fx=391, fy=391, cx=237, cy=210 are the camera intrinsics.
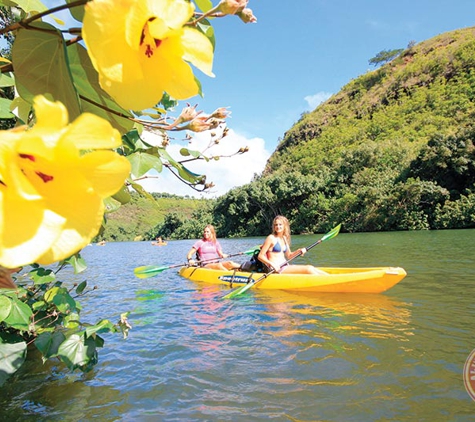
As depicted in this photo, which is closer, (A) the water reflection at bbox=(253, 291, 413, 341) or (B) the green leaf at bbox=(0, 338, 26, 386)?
(B) the green leaf at bbox=(0, 338, 26, 386)

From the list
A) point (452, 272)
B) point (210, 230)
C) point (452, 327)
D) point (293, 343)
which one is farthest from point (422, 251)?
point (293, 343)

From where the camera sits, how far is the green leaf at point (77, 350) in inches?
77.8

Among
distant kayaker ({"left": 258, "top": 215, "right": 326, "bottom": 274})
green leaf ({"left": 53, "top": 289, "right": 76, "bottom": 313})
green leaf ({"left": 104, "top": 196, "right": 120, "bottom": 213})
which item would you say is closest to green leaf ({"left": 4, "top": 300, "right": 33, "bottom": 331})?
green leaf ({"left": 53, "top": 289, "right": 76, "bottom": 313})

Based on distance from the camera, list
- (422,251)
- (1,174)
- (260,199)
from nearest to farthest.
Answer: (1,174) < (422,251) < (260,199)

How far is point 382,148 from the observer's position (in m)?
33.4

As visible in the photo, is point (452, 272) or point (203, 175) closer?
point (203, 175)

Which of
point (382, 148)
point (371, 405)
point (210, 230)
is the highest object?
point (382, 148)

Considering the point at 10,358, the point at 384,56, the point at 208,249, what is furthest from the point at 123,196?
the point at 384,56

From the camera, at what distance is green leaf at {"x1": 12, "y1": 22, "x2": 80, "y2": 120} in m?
0.44

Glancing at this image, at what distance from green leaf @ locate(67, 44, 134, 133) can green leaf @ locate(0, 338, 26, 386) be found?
1.31m

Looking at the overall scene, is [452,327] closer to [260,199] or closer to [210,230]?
[210,230]

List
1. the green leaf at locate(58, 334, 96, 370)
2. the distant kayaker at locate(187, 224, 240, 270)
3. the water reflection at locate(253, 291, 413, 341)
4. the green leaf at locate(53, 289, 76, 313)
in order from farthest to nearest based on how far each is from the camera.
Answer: the distant kayaker at locate(187, 224, 240, 270) < the water reflection at locate(253, 291, 413, 341) < the green leaf at locate(53, 289, 76, 313) < the green leaf at locate(58, 334, 96, 370)

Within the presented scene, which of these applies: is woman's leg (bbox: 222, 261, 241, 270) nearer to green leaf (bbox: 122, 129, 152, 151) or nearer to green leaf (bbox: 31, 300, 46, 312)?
green leaf (bbox: 31, 300, 46, 312)

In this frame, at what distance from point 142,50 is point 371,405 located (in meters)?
3.40
